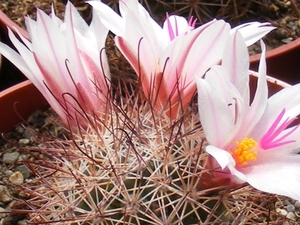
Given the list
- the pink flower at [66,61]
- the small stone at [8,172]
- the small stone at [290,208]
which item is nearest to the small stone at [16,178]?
the small stone at [8,172]

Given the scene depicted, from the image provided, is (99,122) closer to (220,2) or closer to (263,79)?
(263,79)

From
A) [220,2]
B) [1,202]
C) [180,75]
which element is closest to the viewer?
[180,75]

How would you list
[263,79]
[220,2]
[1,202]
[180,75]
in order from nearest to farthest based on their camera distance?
[263,79] < [180,75] < [1,202] < [220,2]

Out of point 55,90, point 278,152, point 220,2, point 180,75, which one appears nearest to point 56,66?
point 55,90

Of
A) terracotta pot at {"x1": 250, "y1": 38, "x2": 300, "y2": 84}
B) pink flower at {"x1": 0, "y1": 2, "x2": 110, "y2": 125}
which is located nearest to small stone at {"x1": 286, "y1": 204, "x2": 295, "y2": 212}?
terracotta pot at {"x1": 250, "y1": 38, "x2": 300, "y2": 84}

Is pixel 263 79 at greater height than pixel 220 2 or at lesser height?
greater

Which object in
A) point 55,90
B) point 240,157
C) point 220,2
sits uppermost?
point 55,90

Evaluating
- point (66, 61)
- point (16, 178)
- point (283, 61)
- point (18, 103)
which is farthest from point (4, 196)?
point (283, 61)
